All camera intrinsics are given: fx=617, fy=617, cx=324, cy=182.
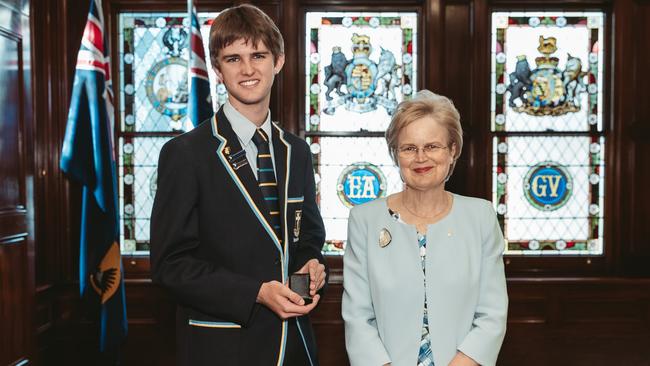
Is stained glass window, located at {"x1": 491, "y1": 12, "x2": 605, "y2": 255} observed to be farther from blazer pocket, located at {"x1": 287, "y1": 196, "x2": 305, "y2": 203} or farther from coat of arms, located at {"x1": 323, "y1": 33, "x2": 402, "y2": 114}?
blazer pocket, located at {"x1": 287, "y1": 196, "x2": 305, "y2": 203}

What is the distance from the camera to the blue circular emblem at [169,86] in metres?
3.56

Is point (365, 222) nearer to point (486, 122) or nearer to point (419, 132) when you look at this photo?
point (419, 132)

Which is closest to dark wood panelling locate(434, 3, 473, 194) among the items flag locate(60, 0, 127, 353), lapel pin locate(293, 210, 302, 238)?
flag locate(60, 0, 127, 353)

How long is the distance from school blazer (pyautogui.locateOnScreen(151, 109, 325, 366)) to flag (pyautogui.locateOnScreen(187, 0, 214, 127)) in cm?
157

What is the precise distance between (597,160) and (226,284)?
285cm

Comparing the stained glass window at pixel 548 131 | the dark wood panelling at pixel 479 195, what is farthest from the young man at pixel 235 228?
the stained glass window at pixel 548 131

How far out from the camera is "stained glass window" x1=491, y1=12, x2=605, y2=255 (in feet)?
11.7

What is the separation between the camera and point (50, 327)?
3389 millimetres

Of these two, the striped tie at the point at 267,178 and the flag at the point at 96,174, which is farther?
the flag at the point at 96,174

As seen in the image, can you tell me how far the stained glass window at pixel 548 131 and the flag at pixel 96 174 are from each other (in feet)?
6.96

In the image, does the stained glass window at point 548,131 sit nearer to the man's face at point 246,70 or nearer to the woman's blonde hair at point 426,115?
the woman's blonde hair at point 426,115

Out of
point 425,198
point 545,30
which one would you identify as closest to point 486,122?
point 545,30

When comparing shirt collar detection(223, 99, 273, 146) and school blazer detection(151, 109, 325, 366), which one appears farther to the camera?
shirt collar detection(223, 99, 273, 146)

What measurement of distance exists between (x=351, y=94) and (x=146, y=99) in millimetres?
1189
